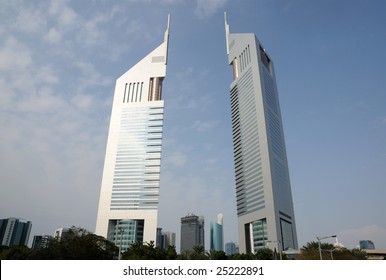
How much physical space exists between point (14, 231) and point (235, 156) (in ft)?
450

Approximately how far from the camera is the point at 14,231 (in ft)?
597

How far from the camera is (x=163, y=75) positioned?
153375 mm

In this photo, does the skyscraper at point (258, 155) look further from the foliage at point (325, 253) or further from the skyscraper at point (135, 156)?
the foliage at point (325, 253)

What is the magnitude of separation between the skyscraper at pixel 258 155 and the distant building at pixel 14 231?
133 m

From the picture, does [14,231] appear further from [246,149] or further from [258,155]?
[258,155]

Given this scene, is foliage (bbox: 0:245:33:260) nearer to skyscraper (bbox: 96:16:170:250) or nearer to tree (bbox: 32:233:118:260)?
tree (bbox: 32:233:118:260)

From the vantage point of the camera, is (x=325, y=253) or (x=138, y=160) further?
(x=138, y=160)

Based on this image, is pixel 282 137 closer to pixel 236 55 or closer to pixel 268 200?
pixel 268 200

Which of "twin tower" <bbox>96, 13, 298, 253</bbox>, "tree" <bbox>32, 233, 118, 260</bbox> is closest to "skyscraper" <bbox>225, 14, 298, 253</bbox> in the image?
"twin tower" <bbox>96, 13, 298, 253</bbox>

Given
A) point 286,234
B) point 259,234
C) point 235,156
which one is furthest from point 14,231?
point 286,234

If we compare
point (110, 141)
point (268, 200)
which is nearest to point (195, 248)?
point (268, 200)

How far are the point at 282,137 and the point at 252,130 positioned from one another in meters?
16.7

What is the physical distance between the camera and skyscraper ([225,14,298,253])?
397 feet

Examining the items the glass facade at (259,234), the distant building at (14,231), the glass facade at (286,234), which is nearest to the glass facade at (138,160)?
the glass facade at (259,234)
